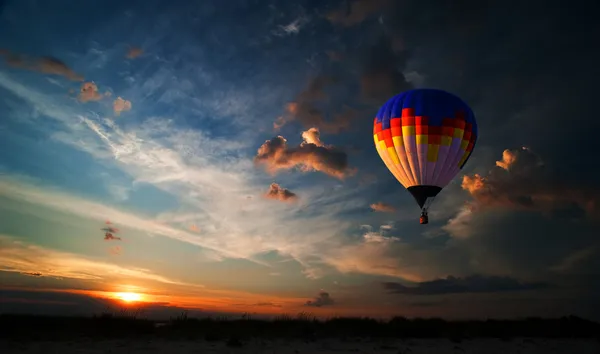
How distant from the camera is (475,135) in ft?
116

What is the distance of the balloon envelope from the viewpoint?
109ft

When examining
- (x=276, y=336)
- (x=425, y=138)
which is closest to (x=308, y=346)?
(x=276, y=336)

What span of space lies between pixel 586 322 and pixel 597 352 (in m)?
7.80

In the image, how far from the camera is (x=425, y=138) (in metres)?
33.3

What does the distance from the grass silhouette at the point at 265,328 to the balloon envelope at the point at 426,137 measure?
13.1 metres

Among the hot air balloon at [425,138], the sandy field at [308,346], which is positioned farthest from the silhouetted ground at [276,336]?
the hot air balloon at [425,138]

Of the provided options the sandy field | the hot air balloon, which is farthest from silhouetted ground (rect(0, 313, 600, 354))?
the hot air balloon

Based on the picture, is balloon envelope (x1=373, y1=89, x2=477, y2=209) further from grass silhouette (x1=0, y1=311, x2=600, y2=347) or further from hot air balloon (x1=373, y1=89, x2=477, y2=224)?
grass silhouette (x1=0, y1=311, x2=600, y2=347)

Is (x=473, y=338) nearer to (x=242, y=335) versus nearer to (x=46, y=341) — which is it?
(x=242, y=335)

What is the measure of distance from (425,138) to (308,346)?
21.6 meters

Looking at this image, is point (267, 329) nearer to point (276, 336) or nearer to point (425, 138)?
point (276, 336)

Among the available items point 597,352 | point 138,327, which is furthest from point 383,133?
point 138,327

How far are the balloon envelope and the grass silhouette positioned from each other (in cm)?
1312

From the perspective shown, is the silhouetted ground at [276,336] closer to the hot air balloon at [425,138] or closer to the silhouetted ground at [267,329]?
the silhouetted ground at [267,329]
